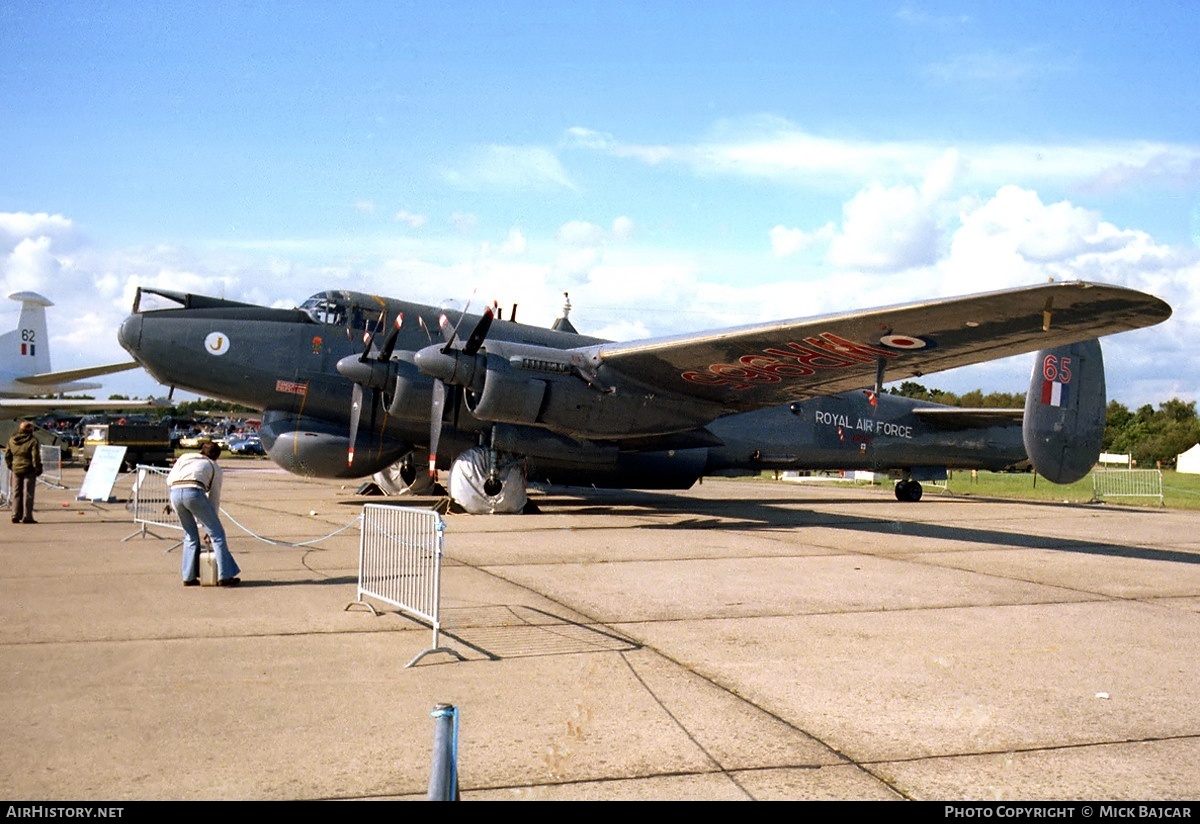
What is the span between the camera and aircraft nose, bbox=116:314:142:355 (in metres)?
17.3

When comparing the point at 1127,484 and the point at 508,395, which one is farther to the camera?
the point at 1127,484

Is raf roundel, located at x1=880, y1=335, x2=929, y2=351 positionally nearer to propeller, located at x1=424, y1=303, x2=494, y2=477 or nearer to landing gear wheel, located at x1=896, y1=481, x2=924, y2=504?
propeller, located at x1=424, y1=303, x2=494, y2=477

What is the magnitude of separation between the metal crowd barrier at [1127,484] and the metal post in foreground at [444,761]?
2937cm

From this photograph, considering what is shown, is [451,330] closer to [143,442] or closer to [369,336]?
[369,336]

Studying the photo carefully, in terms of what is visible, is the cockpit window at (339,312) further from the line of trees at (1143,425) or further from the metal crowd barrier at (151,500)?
the line of trees at (1143,425)

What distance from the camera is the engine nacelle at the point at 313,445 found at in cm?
1853

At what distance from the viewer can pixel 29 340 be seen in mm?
52000

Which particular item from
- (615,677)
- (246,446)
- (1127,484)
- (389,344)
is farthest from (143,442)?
(615,677)

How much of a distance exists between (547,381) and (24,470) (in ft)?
28.3

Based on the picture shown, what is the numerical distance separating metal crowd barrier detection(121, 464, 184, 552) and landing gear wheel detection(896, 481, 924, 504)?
1814 centimetres

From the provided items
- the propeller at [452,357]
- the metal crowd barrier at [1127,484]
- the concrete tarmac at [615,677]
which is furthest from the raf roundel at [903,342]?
the metal crowd barrier at [1127,484]

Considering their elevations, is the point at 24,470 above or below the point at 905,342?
below

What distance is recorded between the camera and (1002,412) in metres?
24.4

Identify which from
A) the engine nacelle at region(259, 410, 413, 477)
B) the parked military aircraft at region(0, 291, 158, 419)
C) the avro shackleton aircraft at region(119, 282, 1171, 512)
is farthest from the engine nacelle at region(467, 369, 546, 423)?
the parked military aircraft at region(0, 291, 158, 419)
